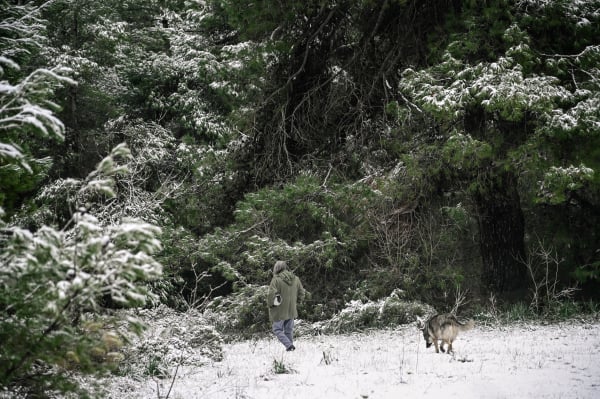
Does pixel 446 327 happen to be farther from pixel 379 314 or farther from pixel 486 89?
pixel 379 314

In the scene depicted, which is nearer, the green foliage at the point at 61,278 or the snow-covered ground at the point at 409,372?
the green foliage at the point at 61,278

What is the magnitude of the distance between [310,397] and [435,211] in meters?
9.68

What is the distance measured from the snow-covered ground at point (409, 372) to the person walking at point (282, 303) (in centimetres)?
39

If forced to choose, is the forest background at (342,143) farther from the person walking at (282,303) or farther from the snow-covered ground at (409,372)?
the person walking at (282,303)

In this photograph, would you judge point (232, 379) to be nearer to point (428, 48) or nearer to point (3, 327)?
point (3, 327)

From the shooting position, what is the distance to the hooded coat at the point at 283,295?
934 cm

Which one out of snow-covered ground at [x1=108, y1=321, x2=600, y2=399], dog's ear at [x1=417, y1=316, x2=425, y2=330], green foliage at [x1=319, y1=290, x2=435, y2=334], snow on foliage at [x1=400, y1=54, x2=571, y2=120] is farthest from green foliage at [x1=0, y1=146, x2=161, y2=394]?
green foliage at [x1=319, y1=290, x2=435, y2=334]

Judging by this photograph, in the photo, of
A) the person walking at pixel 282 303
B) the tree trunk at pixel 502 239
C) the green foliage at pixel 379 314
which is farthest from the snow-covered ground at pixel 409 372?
Answer: the tree trunk at pixel 502 239

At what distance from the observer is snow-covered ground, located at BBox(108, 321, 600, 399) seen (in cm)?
643

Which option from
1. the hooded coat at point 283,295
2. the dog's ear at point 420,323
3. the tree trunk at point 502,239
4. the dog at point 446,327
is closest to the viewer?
the dog at point 446,327

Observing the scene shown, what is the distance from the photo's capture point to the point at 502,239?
12766 millimetres

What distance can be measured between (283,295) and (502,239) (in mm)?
6064

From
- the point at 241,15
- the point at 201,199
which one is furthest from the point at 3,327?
the point at 201,199

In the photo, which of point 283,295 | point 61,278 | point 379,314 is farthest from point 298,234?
point 61,278
